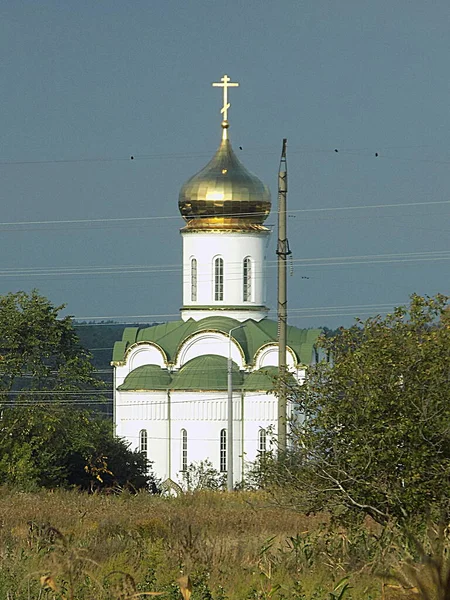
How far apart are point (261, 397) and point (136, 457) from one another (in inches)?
402

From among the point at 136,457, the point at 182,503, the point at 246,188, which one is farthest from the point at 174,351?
the point at 182,503

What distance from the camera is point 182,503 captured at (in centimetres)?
1695

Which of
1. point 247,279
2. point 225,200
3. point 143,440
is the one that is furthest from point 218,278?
point 143,440

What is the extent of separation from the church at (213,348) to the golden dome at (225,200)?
0.12 ft

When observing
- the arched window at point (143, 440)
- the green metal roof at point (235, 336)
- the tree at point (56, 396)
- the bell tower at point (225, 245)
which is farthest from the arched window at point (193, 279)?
the tree at point (56, 396)

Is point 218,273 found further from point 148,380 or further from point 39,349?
point 39,349

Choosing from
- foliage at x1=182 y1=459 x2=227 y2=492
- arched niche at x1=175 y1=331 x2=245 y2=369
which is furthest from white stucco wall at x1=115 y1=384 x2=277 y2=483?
arched niche at x1=175 y1=331 x2=245 y2=369

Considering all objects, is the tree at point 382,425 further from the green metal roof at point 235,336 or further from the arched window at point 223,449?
the green metal roof at point 235,336

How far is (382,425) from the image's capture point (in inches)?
440

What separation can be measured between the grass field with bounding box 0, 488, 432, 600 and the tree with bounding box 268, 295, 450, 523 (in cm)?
71

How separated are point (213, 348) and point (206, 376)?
2.34m

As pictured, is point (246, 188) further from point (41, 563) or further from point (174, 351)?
point (41, 563)

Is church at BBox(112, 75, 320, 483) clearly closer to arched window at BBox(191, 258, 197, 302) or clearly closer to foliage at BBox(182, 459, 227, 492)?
arched window at BBox(191, 258, 197, 302)

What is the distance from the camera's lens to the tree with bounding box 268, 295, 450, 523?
11.0m
